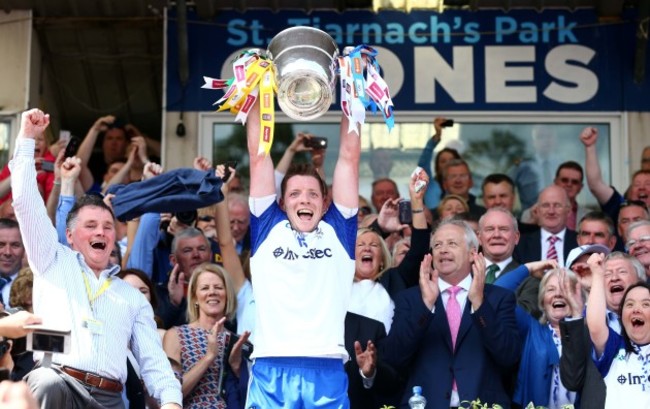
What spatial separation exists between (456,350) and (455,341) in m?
0.06

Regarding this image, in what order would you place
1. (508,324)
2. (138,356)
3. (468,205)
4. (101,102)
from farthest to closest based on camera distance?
(101,102)
(468,205)
(508,324)
(138,356)

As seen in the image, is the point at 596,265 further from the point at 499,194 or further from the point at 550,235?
the point at 499,194

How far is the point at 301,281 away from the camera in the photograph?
7.85m

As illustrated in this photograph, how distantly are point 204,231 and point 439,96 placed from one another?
11.1ft

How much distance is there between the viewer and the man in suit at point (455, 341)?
8.95 m

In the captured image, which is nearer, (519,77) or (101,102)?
(519,77)

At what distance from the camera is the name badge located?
7523mm

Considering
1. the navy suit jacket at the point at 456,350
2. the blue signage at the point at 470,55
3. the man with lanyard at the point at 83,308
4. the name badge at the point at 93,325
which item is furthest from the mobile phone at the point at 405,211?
the blue signage at the point at 470,55

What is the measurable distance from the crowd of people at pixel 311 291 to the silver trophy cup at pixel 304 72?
0.36m

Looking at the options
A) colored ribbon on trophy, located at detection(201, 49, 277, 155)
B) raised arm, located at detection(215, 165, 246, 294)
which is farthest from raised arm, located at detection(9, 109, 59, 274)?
raised arm, located at detection(215, 165, 246, 294)

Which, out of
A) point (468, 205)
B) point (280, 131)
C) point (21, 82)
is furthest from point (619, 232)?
point (21, 82)

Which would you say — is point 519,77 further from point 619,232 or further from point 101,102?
point 101,102

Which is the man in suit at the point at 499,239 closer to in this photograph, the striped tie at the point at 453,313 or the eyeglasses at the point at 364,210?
the striped tie at the point at 453,313

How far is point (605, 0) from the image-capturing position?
13.6 metres
